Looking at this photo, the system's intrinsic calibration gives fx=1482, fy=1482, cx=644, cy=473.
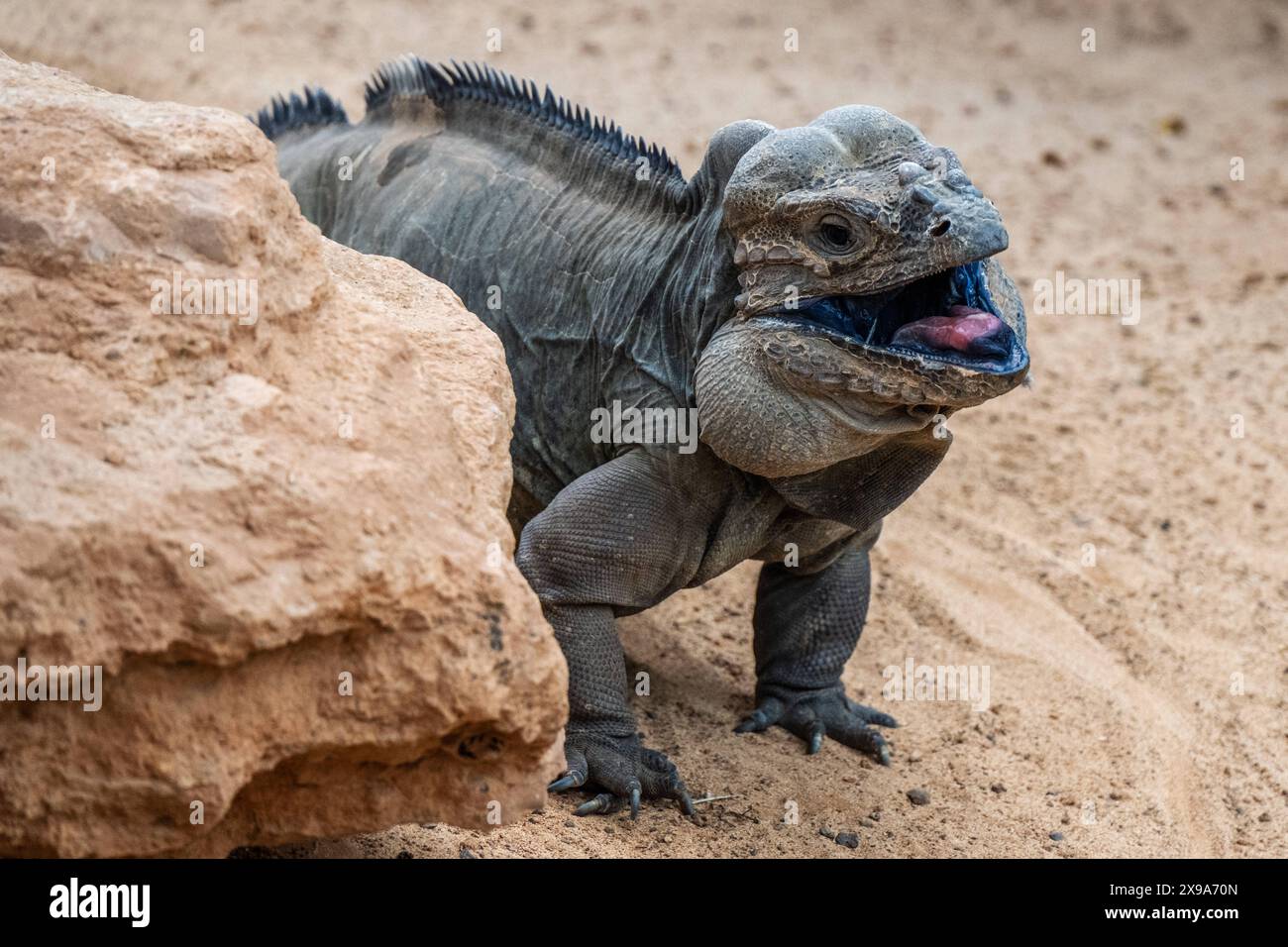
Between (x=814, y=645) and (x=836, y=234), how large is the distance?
191 cm

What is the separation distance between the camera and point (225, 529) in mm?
3078

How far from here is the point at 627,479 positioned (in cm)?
499

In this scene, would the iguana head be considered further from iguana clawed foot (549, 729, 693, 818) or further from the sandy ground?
the sandy ground

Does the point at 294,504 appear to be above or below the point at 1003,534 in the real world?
above

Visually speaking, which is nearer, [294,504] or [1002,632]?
[294,504]

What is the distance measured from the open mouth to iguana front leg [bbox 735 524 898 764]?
1281 millimetres

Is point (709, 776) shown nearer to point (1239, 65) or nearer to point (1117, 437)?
point (1117, 437)

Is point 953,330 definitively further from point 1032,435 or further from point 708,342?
point 1032,435

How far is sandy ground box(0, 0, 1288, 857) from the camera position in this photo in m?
5.39

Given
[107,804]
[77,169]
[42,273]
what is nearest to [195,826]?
[107,804]

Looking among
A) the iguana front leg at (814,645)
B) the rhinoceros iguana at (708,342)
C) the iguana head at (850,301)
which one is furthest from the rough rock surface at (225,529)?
the iguana front leg at (814,645)

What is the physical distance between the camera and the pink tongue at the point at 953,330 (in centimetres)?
Answer: 435

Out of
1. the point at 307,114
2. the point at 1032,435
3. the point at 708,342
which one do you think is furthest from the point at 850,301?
the point at 1032,435
